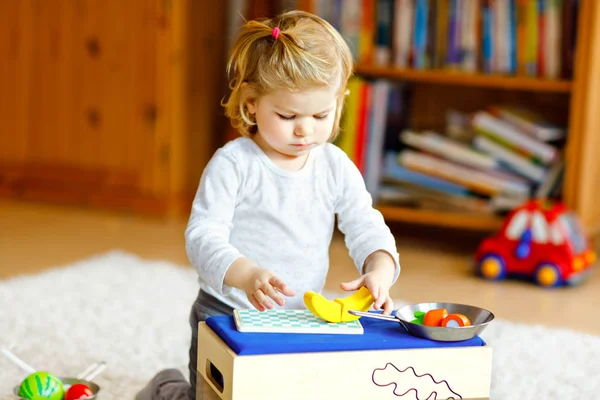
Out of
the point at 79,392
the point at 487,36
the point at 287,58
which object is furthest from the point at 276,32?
the point at 487,36

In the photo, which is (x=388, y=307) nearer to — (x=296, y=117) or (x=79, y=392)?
(x=296, y=117)

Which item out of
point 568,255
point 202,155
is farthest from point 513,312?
point 202,155

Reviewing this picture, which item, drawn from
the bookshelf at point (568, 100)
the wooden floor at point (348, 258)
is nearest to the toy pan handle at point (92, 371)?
the wooden floor at point (348, 258)

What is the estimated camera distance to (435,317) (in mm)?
1072

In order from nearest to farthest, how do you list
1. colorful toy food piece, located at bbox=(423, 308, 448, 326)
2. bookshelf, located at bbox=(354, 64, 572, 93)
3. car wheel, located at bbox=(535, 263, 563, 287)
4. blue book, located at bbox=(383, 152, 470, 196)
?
colorful toy food piece, located at bbox=(423, 308, 448, 326) < car wheel, located at bbox=(535, 263, 563, 287) < bookshelf, located at bbox=(354, 64, 572, 93) < blue book, located at bbox=(383, 152, 470, 196)

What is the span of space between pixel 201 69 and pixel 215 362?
189 centimetres

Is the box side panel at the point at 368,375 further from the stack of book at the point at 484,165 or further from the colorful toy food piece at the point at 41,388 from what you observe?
the stack of book at the point at 484,165

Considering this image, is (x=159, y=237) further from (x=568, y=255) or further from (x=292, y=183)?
(x=292, y=183)

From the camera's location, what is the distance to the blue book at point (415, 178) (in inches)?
96.9

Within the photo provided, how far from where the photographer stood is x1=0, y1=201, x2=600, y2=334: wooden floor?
201cm

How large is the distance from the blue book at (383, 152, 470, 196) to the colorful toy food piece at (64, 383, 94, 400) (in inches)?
55.7

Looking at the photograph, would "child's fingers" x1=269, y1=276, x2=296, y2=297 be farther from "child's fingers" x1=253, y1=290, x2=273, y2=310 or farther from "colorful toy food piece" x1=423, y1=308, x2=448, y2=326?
"colorful toy food piece" x1=423, y1=308, x2=448, y2=326

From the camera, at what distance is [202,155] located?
2.90 m

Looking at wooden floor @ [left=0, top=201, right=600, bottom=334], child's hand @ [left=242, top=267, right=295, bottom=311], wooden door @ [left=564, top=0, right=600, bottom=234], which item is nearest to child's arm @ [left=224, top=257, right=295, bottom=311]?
child's hand @ [left=242, top=267, right=295, bottom=311]
